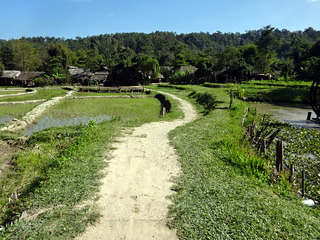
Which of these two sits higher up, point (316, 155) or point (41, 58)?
point (41, 58)

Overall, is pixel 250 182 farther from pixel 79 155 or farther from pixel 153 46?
pixel 153 46

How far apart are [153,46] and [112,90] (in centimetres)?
7205

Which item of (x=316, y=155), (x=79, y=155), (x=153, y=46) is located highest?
(x=153, y=46)

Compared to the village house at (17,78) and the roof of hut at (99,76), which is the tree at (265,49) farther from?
the village house at (17,78)

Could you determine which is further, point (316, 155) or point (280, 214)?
point (316, 155)

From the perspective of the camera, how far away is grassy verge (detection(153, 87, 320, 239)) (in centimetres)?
382

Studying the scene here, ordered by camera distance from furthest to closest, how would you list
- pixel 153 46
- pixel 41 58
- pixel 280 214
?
pixel 153 46 → pixel 41 58 → pixel 280 214

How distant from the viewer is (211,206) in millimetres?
4488

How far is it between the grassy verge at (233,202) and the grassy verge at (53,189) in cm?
196

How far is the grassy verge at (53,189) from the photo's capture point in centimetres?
391

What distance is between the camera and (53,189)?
16.6 feet

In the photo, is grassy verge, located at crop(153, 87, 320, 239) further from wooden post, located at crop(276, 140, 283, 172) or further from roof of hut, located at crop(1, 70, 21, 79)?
roof of hut, located at crop(1, 70, 21, 79)

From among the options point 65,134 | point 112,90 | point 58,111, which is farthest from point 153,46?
point 65,134

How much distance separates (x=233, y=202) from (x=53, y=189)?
4079 mm
